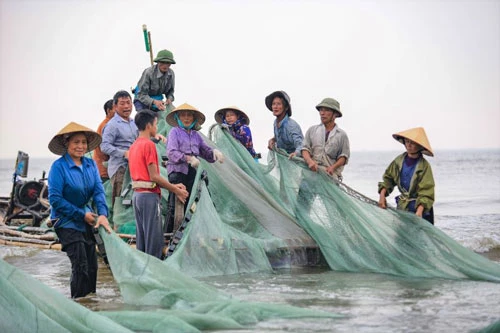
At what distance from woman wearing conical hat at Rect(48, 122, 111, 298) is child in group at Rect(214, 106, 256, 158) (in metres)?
3.45

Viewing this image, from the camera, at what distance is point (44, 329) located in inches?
207

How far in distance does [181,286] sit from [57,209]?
115cm

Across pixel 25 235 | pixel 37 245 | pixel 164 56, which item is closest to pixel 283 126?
pixel 164 56

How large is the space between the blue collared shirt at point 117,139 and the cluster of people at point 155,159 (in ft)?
0.04

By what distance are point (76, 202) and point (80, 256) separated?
1.41ft

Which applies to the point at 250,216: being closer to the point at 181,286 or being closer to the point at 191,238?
the point at 191,238

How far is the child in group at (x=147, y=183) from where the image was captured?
828 cm

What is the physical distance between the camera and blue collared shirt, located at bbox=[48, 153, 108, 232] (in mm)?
7066

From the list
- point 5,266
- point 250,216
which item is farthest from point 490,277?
point 5,266

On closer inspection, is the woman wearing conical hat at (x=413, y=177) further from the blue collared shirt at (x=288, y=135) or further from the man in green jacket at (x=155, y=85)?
the man in green jacket at (x=155, y=85)

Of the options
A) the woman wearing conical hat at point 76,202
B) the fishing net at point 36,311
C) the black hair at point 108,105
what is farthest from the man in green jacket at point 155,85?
the fishing net at point 36,311

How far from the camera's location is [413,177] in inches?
339

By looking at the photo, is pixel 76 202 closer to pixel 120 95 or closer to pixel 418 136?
pixel 120 95

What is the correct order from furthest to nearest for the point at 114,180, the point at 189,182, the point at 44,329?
the point at 114,180
the point at 189,182
the point at 44,329
